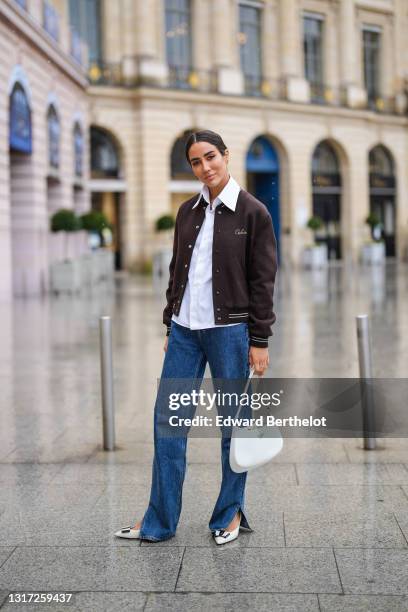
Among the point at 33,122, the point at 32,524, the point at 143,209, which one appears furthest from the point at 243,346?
the point at 143,209

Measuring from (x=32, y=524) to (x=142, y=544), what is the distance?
728 mm

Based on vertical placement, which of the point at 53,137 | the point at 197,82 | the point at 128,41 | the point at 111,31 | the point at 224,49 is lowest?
the point at 53,137

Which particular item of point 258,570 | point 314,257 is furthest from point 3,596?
point 314,257

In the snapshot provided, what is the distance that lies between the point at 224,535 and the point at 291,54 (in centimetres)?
3947

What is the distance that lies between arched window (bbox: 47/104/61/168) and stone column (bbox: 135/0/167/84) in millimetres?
10132

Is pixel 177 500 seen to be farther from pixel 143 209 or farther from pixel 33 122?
pixel 143 209

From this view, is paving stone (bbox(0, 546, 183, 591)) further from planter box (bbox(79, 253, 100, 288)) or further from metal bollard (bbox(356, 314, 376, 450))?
planter box (bbox(79, 253, 100, 288))

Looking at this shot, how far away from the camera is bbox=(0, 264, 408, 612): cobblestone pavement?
3.79 metres

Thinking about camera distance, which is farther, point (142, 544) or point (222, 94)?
point (222, 94)

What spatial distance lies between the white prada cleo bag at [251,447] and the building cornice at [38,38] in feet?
60.2

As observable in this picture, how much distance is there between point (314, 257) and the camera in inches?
1531

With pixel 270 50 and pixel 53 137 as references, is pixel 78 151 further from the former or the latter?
pixel 270 50

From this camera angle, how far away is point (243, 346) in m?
4.43

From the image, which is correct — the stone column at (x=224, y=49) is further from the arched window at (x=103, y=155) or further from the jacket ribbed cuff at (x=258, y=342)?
the jacket ribbed cuff at (x=258, y=342)
